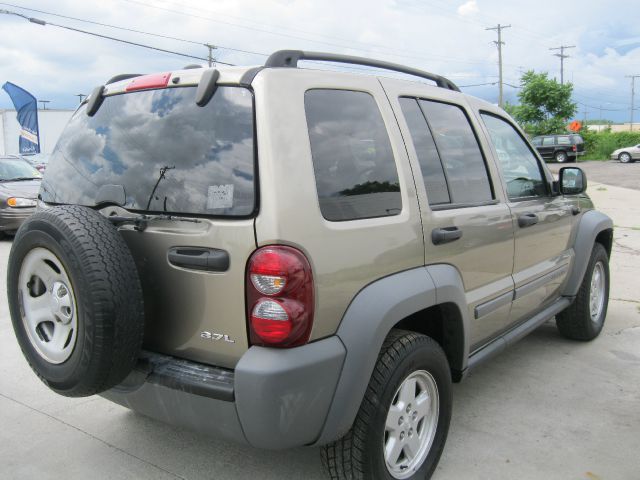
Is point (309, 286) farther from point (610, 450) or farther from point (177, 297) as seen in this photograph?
point (610, 450)

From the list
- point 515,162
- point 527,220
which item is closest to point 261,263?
point 527,220

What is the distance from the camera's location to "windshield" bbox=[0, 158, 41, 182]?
11.0m

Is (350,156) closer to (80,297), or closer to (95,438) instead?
(80,297)

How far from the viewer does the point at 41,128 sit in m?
34.7

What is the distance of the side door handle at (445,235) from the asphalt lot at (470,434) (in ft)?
3.72

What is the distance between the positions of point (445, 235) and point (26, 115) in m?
25.5

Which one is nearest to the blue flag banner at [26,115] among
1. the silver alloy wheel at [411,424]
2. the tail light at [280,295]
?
the silver alloy wheel at [411,424]

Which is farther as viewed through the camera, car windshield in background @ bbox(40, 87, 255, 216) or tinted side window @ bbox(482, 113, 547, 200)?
tinted side window @ bbox(482, 113, 547, 200)

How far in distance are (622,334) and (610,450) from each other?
84.2 inches

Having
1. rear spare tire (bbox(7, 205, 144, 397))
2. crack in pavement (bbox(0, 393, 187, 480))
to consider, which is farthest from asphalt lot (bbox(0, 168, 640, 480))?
rear spare tire (bbox(7, 205, 144, 397))

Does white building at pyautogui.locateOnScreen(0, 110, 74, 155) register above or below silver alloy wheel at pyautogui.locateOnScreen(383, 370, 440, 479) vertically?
above

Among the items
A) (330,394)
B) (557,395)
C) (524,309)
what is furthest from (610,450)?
(330,394)

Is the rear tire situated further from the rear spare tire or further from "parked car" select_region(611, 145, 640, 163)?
"parked car" select_region(611, 145, 640, 163)

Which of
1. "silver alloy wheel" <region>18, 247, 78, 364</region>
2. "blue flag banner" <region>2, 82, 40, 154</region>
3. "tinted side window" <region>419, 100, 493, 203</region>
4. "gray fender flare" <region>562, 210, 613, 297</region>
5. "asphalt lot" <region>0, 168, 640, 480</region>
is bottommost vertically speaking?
"asphalt lot" <region>0, 168, 640, 480</region>
